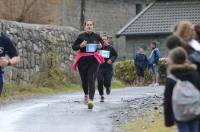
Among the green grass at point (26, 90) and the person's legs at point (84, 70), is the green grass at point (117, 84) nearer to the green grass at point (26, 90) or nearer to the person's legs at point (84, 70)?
the green grass at point (26, 90)

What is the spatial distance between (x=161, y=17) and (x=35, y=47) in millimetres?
16789

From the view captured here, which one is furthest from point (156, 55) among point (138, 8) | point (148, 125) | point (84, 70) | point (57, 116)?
point (138, 8)

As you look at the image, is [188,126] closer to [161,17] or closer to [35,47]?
[35,47]

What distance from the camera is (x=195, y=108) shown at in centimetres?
720

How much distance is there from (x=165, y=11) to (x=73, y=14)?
608 cm

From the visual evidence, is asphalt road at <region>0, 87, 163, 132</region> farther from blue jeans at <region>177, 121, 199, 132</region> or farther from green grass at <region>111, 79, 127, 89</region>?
green grass at <region>111, 79, 127, 89</region>

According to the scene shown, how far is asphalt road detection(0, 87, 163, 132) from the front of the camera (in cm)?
1111

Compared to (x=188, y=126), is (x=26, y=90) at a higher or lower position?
lower

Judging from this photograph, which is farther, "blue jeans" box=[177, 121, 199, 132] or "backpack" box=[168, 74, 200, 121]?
"blue jeans" box=[177, 121, 199, 132]

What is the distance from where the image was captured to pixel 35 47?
21938mm

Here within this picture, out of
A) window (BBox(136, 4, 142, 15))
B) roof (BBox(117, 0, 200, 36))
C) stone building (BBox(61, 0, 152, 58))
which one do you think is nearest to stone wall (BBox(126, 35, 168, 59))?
roof (BBox(117, 0, 200, 36))

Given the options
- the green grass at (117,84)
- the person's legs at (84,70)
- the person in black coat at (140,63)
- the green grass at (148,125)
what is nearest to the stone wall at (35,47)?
the green grass at (117,84)

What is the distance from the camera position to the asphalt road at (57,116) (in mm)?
11109

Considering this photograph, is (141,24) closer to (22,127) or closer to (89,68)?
(89,68)
